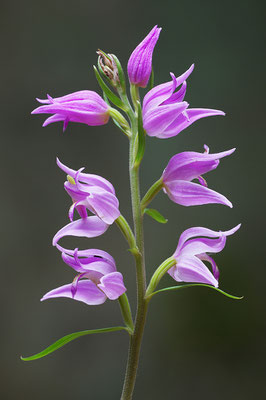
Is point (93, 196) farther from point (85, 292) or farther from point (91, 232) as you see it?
point (85, 292)

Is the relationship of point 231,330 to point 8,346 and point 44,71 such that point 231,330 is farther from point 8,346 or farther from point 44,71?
point 44,71

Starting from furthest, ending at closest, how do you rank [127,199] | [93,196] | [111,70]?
[127,199], [111,70], [93,196]

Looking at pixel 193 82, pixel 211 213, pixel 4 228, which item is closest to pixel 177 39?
pixel 193 82

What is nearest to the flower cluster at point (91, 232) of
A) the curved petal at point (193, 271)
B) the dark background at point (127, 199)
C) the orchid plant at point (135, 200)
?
the orchid plant at point (135, 200)

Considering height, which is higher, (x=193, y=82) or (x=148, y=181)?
(x=193, y=82)

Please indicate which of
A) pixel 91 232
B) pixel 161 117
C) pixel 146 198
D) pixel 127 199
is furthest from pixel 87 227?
pixel 127 199

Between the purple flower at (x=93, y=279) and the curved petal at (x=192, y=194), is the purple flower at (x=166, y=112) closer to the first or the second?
the curved petal at (x=192, y=194)

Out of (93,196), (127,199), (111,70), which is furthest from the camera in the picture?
Answer: (127,199)
